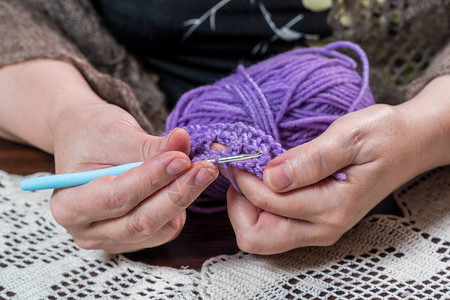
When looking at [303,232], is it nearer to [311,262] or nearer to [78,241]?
[311,262]

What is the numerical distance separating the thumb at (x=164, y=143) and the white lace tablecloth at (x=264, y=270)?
0.59 feet

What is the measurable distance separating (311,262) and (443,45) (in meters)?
0.57

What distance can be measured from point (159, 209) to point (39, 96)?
1.09 feet

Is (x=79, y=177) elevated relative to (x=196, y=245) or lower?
elevated

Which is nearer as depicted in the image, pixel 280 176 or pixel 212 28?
pixel 280 176

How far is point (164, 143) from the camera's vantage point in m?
0.52

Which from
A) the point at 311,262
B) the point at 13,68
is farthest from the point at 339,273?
the point at 13,68

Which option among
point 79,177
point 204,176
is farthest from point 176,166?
point 79,177

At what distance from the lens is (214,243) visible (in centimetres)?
66

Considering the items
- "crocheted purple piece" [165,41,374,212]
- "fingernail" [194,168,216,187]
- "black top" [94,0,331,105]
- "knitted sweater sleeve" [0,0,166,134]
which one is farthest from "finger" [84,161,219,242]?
"black top" [94,0,331,105]

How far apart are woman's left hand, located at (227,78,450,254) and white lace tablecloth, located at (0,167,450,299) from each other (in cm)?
4

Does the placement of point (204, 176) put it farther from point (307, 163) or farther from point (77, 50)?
point (77, 50)

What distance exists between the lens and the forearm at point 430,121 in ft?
2.02

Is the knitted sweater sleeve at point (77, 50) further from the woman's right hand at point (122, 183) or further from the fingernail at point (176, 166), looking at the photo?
the fingernail at point (176, 166)
